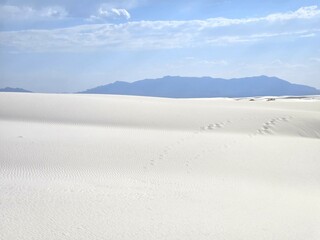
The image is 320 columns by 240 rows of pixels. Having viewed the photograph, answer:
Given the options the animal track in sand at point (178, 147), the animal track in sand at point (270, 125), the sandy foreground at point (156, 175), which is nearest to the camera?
the sandy foreground at point (156, 175)

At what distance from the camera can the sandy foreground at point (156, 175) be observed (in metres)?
4.03

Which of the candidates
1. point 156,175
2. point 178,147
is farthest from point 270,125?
point 156,175

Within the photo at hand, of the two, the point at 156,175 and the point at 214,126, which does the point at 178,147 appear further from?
the point at 214,126

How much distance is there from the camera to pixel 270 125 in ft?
37.6

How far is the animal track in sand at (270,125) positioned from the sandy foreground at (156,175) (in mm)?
31

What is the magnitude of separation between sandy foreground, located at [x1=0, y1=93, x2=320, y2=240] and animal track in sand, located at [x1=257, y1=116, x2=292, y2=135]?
0.10 feet

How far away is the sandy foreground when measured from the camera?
4.03 metres

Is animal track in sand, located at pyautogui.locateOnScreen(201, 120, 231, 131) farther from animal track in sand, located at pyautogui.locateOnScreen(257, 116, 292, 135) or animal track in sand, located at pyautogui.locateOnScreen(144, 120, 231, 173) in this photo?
animal track in sand, located at pyautogui.locateOnScreen(257, 116, 292, 135)

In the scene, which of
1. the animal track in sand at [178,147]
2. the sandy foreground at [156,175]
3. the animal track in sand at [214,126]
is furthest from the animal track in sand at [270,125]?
the animal track in sand at [178,147]

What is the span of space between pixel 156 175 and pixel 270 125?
615 centimetres

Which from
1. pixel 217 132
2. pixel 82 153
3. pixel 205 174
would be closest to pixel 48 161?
pixel 82 153

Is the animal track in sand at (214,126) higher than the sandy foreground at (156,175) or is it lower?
higher

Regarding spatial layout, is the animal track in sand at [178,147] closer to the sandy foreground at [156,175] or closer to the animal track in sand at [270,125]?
the sandy foreground at [156,175]

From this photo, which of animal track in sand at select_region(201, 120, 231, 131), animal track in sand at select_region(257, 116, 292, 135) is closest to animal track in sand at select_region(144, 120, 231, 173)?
animal track in sand at select_region(201, 120, 231, 131)
